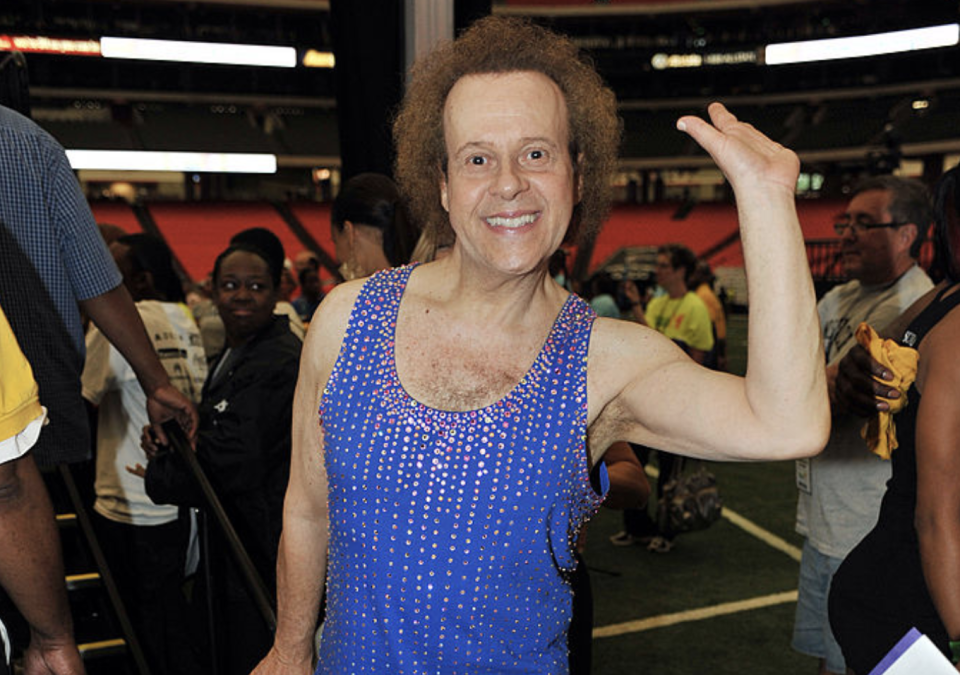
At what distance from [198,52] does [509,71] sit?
27907mm

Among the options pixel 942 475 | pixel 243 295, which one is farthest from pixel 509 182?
pixel 243 295

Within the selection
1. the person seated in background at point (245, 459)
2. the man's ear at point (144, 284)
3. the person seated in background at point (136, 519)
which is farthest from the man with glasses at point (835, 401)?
the man's ear at point (144, 284)

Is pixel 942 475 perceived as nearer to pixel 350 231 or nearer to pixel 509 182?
pixel 509 182

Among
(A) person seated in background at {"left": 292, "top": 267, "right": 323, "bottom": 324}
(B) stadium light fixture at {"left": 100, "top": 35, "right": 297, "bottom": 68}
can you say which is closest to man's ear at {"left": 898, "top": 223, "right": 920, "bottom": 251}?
(A) person seated in background at {"left": 292, "top": 267, "right": 323, "bottom": 324}

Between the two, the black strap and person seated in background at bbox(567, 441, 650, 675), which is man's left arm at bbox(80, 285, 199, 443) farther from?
the black strap

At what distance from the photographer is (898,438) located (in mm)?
1904

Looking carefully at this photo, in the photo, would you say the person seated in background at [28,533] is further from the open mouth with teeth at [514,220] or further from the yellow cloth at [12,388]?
the open mouth with teeth at [514,220]

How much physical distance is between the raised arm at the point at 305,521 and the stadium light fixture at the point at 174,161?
27.6 metres

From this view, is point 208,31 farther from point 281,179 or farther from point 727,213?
point 727,213

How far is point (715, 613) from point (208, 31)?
94.1 ft

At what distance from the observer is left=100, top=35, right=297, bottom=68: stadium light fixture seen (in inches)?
992

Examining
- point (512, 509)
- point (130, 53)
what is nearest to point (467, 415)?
point (512, 509)

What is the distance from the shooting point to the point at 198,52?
26094 mm

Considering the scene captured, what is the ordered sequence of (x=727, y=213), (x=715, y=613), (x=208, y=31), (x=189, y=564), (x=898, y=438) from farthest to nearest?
(x=727, y=213), (x=208, y=31), (x=715, y=613), (x=189, y=564), (x=898, y=438)
